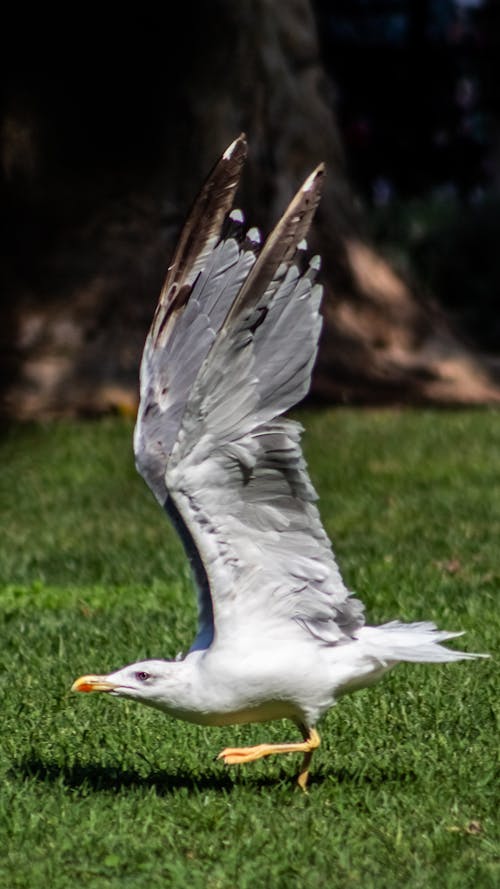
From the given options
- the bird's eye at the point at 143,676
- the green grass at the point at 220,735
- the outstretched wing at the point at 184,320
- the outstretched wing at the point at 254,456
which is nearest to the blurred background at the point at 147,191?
the green grass at the point at 220,735

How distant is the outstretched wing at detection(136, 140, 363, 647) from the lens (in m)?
4.28

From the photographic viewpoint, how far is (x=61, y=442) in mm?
10633

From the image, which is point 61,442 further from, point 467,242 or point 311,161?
point 467,242

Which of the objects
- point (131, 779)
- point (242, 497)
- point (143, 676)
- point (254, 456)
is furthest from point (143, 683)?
point (254, 456)

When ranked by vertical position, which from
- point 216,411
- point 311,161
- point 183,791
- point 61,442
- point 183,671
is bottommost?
point 183,791

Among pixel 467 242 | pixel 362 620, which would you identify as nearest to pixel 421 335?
pixel 467 242

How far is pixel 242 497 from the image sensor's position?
453 centimetres

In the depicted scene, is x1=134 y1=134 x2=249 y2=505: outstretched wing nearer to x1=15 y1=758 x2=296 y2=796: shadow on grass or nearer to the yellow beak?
the yellow beak

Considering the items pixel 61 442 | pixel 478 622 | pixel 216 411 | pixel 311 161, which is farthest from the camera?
pixel 311 161

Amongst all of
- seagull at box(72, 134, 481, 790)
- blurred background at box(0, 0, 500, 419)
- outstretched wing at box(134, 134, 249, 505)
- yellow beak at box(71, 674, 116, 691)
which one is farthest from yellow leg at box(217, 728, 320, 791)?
blurred background at box(0, 0, 500, 419)

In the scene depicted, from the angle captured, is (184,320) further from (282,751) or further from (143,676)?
(282,751)

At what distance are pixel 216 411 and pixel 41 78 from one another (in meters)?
7.87

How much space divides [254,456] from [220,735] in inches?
48.2

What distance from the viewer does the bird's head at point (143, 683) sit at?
4531 millimetres
